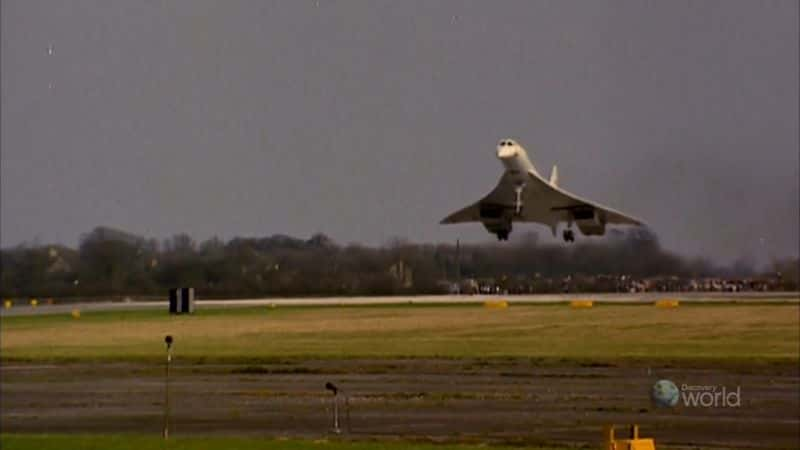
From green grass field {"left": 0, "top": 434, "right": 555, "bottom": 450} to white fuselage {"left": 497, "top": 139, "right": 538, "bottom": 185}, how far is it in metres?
31.0

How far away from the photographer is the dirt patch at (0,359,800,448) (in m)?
27.5

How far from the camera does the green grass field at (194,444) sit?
23594 millimetres

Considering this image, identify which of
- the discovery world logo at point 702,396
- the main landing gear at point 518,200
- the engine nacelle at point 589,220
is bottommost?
the discovery world logo at point 702,396

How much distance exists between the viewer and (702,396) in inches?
1316

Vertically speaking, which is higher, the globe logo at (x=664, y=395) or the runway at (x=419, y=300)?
the runway at (x=419, y=300)

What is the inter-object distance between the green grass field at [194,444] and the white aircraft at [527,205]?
29171 mm

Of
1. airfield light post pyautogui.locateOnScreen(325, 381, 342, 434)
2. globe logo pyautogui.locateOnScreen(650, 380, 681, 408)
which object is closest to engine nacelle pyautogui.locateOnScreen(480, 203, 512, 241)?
airfield light post pyautogui.locateOnScreen(325, 381, 342, 434)

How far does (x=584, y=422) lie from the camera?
28438 mm

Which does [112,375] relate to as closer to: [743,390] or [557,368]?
[557,368]

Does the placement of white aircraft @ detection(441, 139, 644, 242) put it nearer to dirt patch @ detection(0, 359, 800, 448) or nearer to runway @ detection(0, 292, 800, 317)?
runway @ detection(0, 292, 800, 317)

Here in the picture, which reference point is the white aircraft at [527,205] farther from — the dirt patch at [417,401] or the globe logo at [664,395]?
the globe logo at [664,395]

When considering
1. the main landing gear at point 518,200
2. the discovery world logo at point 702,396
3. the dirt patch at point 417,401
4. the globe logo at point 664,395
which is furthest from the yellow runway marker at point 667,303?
the globe logo at point 664,395

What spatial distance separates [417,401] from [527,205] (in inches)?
960

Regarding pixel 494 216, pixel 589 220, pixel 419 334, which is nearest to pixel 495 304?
pixel 494 216
